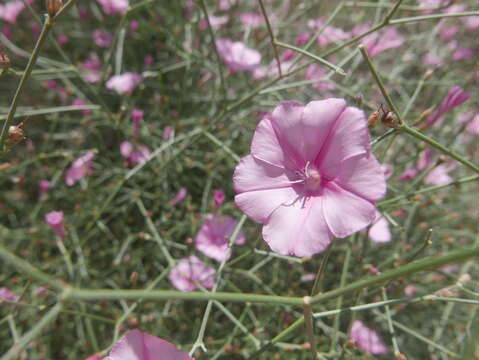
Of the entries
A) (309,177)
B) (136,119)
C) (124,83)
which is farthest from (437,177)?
(124,83)

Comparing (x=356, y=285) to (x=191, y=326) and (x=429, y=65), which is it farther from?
(x=429, y=65)

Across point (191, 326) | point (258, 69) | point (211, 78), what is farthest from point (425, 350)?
point (211, 78)

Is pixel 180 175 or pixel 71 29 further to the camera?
pixel 71 29

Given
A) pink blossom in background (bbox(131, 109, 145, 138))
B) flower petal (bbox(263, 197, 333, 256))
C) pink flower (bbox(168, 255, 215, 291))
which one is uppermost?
flower petal (bbox(263, 197, 333, 256))

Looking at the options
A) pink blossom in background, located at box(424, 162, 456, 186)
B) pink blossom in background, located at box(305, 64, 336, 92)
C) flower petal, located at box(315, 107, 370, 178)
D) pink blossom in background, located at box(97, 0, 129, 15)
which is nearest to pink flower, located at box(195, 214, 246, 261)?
flower petal, located at box(315, 107, 370, 178)

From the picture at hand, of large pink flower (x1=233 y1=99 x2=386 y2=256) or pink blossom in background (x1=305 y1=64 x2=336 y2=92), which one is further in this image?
pink blossom in background (x1=305 y1=64 x2=336 y2=92)

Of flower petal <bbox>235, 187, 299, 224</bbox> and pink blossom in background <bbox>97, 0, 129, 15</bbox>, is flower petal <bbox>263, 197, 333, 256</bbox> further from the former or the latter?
pink blossom in background <bbox>97, 0, 129, 15</bbox>

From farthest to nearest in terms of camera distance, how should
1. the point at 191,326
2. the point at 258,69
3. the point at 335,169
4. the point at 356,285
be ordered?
the point at 258,69
the point at 191,326
the point at 335,169
the point at 356,285

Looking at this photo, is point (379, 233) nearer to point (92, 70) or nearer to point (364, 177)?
point (364, 177)
